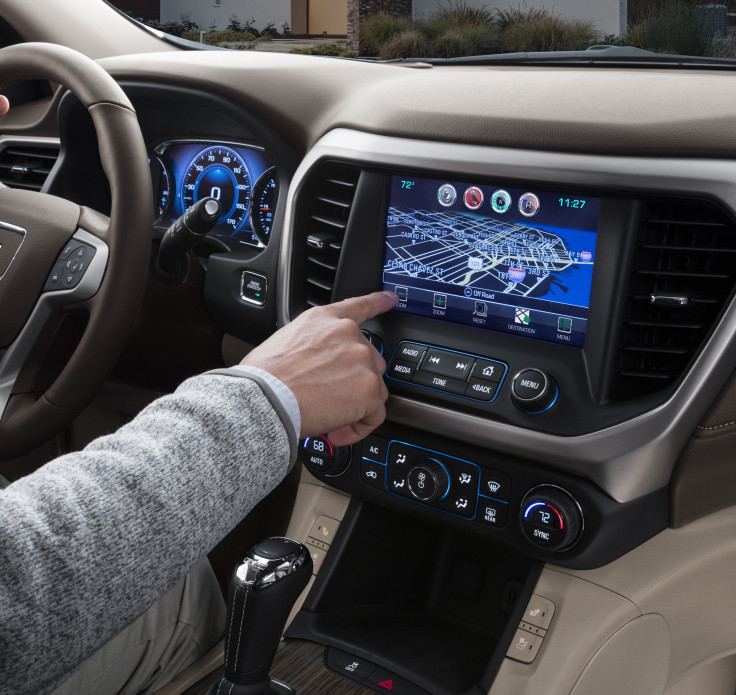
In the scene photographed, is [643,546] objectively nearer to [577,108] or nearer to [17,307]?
[577,108]

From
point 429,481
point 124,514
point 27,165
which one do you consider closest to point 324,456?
point 429,481

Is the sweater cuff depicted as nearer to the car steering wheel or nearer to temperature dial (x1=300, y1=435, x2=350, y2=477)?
temperature dial (x1=300, y1=435, x2=350, y2=477)

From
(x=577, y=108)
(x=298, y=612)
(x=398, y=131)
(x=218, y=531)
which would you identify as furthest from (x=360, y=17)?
→ (x=218, y=531)

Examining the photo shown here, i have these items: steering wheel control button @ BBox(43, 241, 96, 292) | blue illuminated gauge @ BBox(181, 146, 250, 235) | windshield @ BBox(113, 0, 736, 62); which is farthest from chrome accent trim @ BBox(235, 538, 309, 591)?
windshield @ BBox(113, 0, 736, 62)

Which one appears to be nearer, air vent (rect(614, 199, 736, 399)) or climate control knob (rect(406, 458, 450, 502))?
air vent (rect(614, 199, 736, 399))

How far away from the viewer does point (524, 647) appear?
1.22 metres

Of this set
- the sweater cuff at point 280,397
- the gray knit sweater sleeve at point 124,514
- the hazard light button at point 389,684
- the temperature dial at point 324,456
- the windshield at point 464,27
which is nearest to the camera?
the gray knit sweater sleeve at point 124,514

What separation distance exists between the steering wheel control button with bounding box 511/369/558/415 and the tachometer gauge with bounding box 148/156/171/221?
1047mm

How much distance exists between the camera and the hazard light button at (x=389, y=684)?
1.25 metres

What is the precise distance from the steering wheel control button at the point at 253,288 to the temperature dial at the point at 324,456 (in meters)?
0.33

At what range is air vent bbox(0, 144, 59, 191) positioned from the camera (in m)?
1.98

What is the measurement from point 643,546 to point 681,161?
1.70 ft

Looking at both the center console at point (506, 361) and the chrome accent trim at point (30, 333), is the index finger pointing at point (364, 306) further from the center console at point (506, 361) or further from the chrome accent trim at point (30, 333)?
the chrome accent trim at point (30, 333)

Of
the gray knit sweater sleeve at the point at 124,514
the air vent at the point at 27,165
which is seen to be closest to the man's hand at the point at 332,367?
the gray knit sweater sleeve at the point at 124,514
